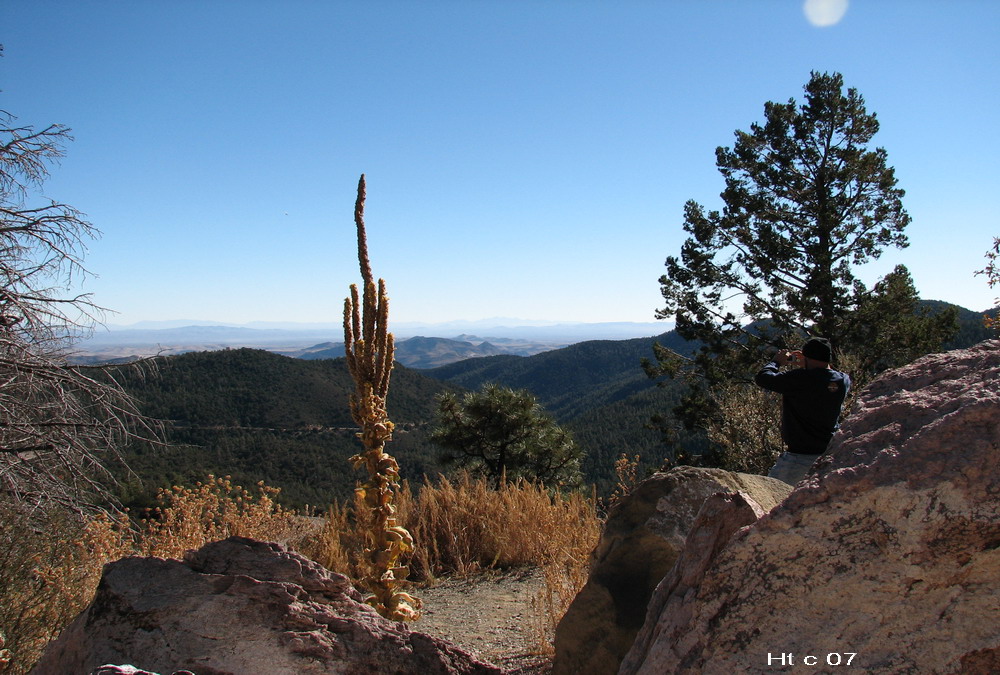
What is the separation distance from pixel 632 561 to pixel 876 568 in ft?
4.67

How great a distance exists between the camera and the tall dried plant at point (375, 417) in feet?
11.1

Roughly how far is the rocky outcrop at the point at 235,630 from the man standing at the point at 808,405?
2751 millimetres

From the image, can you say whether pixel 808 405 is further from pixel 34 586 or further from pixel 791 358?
pixel 34 586

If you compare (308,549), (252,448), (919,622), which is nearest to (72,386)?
(308,549)

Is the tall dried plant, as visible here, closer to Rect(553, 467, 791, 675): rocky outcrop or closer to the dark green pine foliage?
Rect(553, 467, 791, 675): rocky outcrop

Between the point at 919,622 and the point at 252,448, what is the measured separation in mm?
37138

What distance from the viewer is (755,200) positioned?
16.9m

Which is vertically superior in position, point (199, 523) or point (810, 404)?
point (810, 404)

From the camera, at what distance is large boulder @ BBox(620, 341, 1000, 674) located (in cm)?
147

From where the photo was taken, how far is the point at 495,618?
462cm

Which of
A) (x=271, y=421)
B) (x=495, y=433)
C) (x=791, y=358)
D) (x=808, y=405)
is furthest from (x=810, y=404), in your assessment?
(x=271, y=421)

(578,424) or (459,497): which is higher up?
(459,497)

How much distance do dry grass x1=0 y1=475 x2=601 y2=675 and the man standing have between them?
1554 millimetres

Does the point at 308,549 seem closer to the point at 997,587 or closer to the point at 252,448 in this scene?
the point at 997,587
